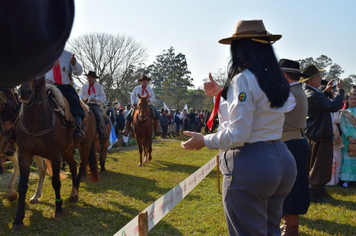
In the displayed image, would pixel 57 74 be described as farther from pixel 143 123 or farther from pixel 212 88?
pixel 143 123

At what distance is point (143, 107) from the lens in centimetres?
1136

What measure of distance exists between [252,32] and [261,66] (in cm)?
29

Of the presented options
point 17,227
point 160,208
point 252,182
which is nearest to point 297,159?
point 160,208

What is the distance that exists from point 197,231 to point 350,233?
2.38 meters

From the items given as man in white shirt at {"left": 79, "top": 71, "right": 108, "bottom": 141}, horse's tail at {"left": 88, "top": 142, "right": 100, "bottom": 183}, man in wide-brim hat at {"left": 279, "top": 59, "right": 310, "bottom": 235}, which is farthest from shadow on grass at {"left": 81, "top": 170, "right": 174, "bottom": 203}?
man in wide-brim hat at {"left": 279, "top": 59, "right": 310, "bottom": 235}

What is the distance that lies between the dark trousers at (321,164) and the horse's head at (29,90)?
18.1 ft

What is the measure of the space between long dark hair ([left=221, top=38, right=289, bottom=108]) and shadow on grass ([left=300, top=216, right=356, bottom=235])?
11.6ft

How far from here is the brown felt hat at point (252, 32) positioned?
2348 millimetres

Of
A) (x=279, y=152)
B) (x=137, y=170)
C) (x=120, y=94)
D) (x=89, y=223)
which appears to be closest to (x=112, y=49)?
(x=120, y=94)

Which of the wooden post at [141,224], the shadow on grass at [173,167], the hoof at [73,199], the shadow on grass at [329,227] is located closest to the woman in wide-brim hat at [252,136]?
the wooden post at [141,224]

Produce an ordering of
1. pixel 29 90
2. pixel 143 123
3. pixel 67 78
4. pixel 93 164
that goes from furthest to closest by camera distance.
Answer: pixel 143 123 → pixel 93 164 → pixel 67 78 → pixel 29 90

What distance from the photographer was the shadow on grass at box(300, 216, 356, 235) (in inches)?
189

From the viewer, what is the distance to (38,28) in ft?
2.18

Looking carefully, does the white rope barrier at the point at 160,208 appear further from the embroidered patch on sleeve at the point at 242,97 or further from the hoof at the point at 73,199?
the hoof at the point at 73,199
